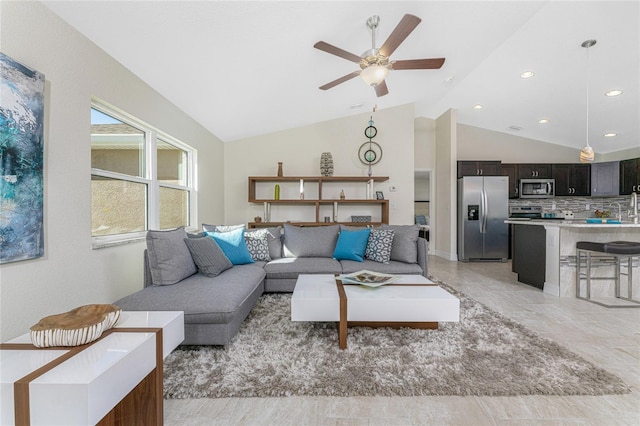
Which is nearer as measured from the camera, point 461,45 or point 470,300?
point 470,300

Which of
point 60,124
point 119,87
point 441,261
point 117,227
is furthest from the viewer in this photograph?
point 441,261

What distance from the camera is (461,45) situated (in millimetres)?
3418

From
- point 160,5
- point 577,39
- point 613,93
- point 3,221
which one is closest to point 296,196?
point 160,5

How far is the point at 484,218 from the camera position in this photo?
5773 millimetres

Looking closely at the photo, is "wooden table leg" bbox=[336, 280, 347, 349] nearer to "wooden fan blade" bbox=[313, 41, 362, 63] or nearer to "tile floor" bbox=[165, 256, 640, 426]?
"tile floor" bbox=[165, 256, 640, 426]

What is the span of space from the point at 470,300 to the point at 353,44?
3077 millimetres

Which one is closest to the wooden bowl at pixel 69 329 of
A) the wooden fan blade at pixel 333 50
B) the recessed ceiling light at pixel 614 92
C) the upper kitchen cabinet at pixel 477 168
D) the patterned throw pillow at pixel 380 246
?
the wooden fan blade at pixel 333 50

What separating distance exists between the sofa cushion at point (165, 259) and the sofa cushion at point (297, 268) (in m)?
1.03

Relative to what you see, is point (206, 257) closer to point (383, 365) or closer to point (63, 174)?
point (63, 174)

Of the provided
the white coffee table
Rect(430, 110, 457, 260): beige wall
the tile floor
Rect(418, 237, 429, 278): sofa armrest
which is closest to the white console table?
the tile floor

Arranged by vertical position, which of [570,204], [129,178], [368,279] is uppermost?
[129,178]

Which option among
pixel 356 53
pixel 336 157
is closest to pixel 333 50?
pixel 356 53

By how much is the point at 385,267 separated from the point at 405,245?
1.45 feet

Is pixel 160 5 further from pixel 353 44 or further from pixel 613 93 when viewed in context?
pixel 613 93
